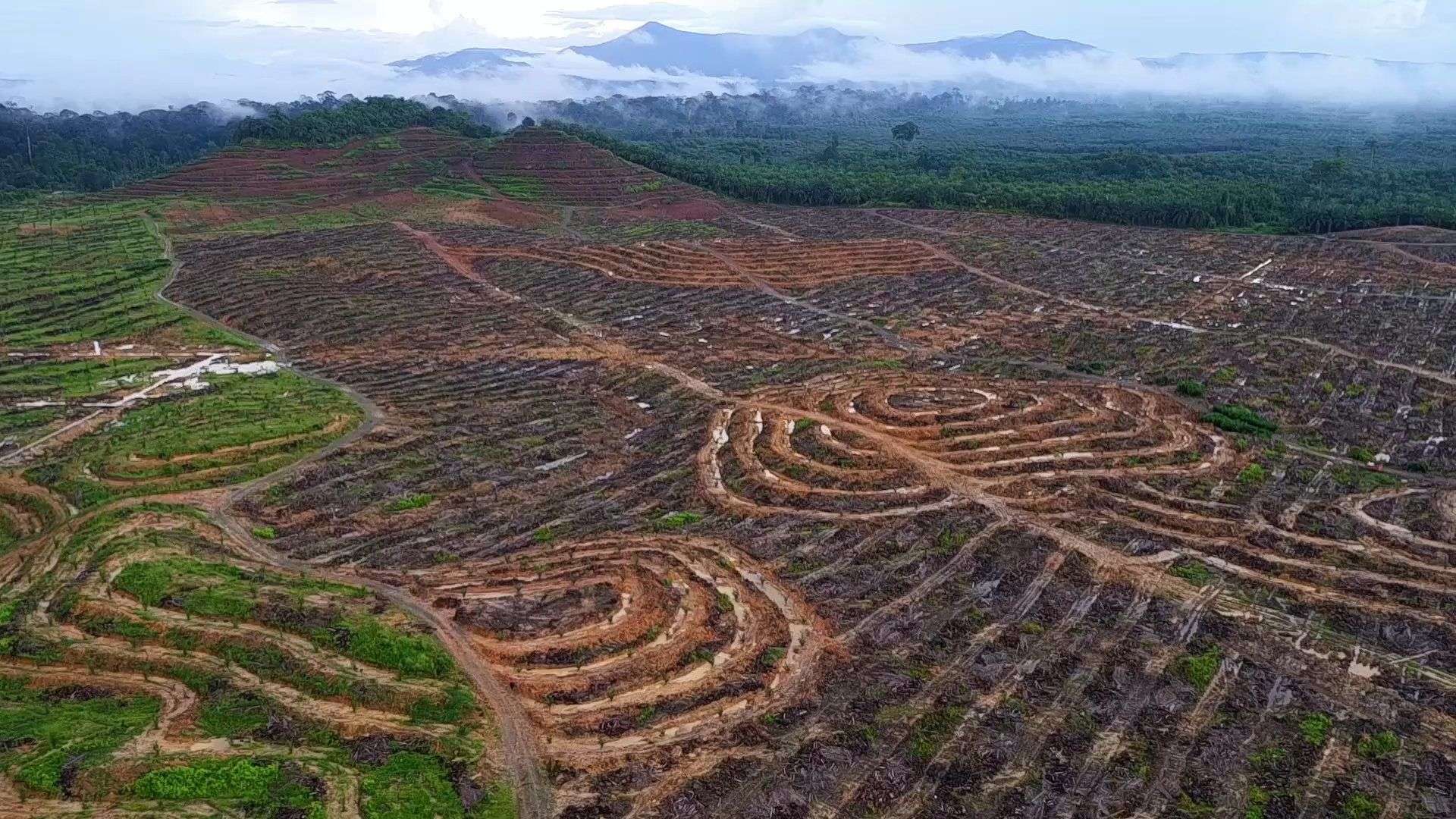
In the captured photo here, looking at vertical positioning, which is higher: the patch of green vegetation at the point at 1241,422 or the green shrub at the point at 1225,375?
the green shrub at the point at 1225,375

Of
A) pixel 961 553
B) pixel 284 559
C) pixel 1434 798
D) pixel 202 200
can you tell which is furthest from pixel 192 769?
pixel 202 200

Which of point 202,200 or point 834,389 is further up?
point 202,200

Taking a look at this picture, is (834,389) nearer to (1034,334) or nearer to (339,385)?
(1034,334)

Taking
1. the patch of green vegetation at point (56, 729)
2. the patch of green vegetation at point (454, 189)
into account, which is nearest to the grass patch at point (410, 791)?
the patch of green vegetation at point (56, 729)

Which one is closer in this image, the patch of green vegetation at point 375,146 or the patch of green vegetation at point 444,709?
the patch of green vegetation at point 444,709

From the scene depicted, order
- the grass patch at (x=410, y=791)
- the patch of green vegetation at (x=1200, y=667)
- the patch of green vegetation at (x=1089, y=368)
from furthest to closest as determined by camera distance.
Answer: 1. the patch of green vegetation at (x=1089, y=368)
2. the patch of green vegetation at (x=1200, y=667)
3. the grass patch at (x=410, y=791)

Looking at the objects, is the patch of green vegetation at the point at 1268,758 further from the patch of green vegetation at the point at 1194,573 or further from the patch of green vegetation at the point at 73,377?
the patch of green vegetation at the point at 73,377
